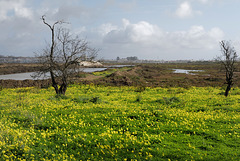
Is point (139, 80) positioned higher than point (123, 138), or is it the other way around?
point (139, 80)

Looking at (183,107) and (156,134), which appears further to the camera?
(183,107)

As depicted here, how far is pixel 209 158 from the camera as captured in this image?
22.7 feet

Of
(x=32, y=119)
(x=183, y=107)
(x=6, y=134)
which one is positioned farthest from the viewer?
(x=183, y=107)

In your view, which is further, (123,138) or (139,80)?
(139,80)

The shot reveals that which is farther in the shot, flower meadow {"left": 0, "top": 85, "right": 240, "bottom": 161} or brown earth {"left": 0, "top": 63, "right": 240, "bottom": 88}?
brown earth {"left": 0, "top": 63, "right": 240, "bottom": 88}

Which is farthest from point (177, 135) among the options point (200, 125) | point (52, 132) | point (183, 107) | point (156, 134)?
point (183, 107)

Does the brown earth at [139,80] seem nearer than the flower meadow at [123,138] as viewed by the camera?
No

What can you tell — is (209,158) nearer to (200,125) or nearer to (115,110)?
(200,125)

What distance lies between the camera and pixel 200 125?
10.4 metres

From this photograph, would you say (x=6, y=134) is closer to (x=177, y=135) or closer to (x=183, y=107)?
(x=177, y=135)

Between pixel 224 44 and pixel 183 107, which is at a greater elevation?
pixel 224 44

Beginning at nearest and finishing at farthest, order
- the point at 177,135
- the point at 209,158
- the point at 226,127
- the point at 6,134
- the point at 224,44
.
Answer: the point at 209,158 < the point at 6,134 < the point at 177,135 < the point at 226,127 < the point at 224,44

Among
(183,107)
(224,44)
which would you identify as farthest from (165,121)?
(224,44)

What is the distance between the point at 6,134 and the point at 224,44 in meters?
23.1
